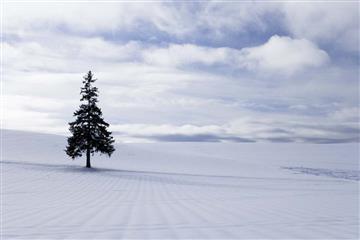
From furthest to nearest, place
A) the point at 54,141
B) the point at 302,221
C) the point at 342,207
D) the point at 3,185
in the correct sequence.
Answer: the point at 54,141
the point at 3,185
the point at 342,207
the point at 302,221

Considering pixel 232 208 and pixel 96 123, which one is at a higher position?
pixel 96 123

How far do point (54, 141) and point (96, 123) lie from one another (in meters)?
27.8

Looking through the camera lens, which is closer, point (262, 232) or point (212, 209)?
point (262, 232)

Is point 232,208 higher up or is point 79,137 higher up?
point 79,137

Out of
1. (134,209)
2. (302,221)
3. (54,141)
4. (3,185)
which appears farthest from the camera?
(54,141)

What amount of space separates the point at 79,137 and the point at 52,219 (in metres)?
26.6

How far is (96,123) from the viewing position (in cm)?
3875

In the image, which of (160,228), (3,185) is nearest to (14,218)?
(160,228)

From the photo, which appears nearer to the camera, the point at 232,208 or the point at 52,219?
the point at 52,219

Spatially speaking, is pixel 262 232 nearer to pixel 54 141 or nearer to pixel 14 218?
pixel 14 218

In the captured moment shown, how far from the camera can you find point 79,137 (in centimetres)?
3816

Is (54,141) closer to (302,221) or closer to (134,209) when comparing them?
(134,209)

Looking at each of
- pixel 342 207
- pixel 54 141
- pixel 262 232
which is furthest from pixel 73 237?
pixel 54 141

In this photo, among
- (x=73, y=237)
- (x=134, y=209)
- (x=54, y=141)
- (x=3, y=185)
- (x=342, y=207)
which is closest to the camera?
(x=73, y=237)
